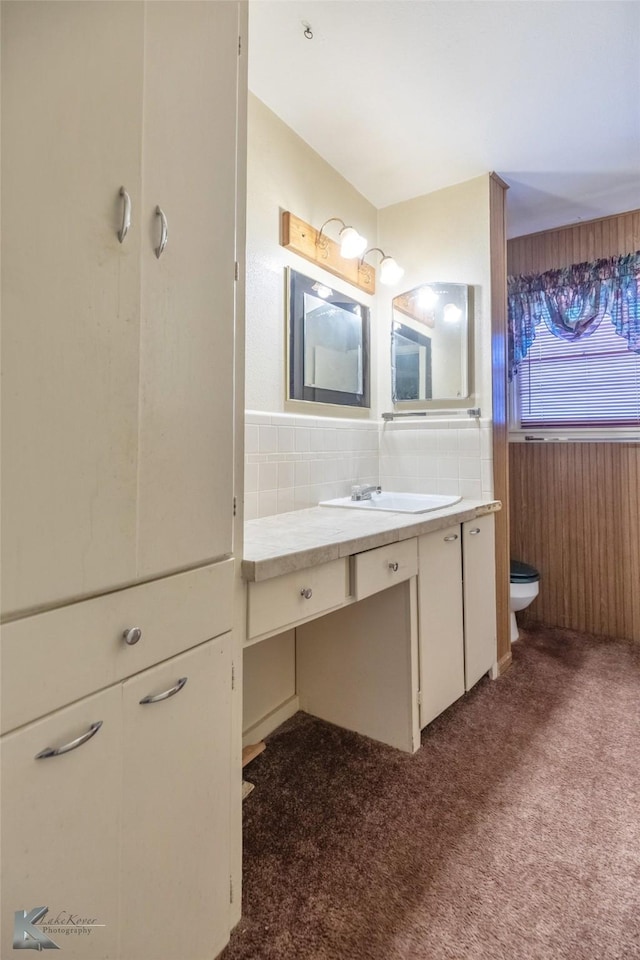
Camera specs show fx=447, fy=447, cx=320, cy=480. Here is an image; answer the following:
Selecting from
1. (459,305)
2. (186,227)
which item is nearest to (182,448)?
(186,227)

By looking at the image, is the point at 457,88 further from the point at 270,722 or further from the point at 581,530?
the point at 270,722

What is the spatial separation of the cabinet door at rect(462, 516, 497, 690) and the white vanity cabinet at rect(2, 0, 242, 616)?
4.40 ft

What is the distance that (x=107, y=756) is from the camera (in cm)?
73

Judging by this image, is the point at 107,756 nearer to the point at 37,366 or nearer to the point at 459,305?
the point at 37,366

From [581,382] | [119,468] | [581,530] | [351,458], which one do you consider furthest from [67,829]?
[581,382]

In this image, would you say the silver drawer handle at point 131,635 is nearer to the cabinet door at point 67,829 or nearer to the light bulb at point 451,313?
the cabinet door at point 67,829

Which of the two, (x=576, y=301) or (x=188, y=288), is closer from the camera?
(x=188, y=288)

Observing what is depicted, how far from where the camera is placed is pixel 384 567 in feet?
4.80

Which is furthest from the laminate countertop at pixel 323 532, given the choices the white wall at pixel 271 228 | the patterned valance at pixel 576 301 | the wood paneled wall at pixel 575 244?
the wood paneled wall at pixel 575 244

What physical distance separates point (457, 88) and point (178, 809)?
244 cm

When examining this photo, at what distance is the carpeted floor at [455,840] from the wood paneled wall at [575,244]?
2.47m

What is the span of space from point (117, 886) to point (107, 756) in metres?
0.23

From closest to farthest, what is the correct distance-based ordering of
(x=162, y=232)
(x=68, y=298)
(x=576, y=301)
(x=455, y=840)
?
(x=68, y=298) → (x=162, y=232) → (x=455, y=840) → (x=576, y=301)

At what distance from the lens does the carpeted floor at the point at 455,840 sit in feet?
3.33
